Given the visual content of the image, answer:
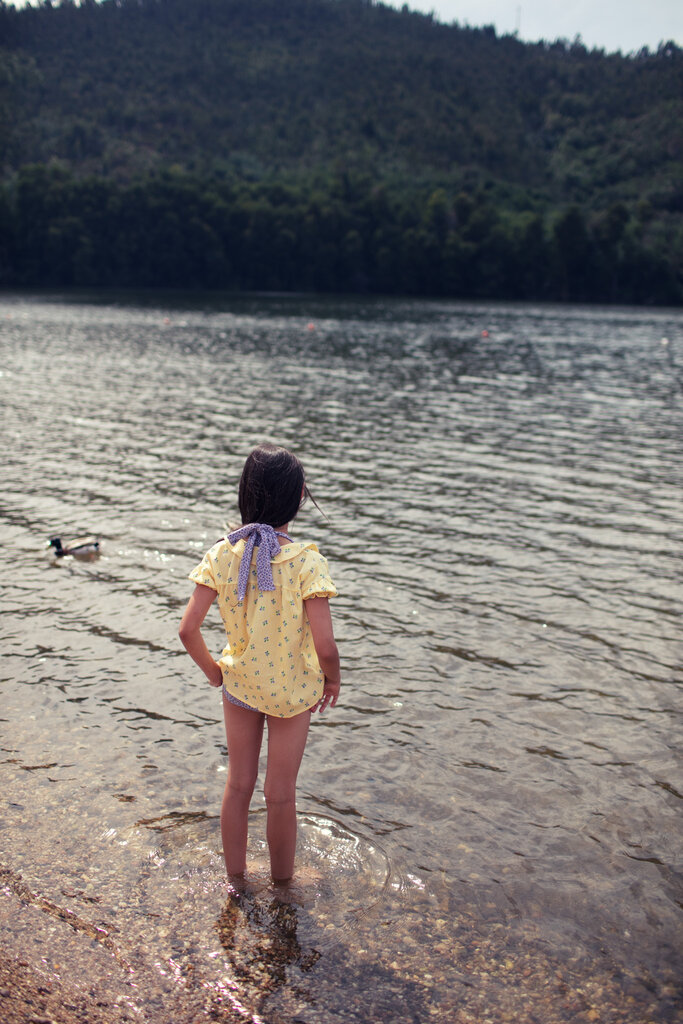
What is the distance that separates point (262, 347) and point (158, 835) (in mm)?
42472

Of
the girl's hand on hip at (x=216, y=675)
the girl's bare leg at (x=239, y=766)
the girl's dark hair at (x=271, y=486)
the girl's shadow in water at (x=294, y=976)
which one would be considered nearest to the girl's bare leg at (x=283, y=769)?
the girl's bare leg at (x=239, y=766)

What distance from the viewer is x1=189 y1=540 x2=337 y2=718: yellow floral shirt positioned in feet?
14.3

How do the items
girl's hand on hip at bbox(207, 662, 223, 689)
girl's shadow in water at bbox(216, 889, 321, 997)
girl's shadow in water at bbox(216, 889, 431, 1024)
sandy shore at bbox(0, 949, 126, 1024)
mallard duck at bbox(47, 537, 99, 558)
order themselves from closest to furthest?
sandy shore at bbox(0, 949, 126, 1024) → girl's shadow in water at bbox(216, 889, 431, 1024) → girl's shadow in water at bbox(216, 889, 321, 997) → girl's hand on hip at bbox(207, 662, 223, 689) → mallard duck at bbox(47, 537, 99, 558)

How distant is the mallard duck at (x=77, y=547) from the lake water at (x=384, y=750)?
168 millimetres

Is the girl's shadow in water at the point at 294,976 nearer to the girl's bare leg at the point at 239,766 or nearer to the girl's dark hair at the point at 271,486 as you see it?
the girl's bare leg at the point at 239,766

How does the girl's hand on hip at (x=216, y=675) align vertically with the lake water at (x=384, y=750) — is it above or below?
above

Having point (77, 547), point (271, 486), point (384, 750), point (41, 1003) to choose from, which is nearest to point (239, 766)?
point (41, 1003)

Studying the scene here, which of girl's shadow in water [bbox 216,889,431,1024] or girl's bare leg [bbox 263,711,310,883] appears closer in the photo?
girl's shadow in water [bbox 216,889,431,1024]

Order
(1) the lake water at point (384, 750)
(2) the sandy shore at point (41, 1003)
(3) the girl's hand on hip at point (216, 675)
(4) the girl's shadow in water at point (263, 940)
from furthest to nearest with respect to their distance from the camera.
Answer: (3) the girl's hand on hip at point (216, 675)
(1) the lake water at point (384, 750)
(4) the girl's shadow in water at point (263, 940)
(2) the sandy shore at point (41, 1003)

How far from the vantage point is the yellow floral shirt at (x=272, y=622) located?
172 inches

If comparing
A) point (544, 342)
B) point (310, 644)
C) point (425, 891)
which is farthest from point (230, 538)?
point (544, 342)

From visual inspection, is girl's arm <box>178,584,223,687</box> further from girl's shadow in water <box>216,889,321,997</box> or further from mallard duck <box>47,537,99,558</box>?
mallard duck <box>47,537,99,558</box>

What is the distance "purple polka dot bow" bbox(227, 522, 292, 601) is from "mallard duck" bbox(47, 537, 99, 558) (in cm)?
760

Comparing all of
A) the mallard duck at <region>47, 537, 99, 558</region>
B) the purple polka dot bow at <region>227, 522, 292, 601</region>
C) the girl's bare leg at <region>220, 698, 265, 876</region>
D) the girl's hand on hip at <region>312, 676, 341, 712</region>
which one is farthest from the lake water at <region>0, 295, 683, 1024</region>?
the purple polka dot bow at <region>227, 522, 292, 601</region>
